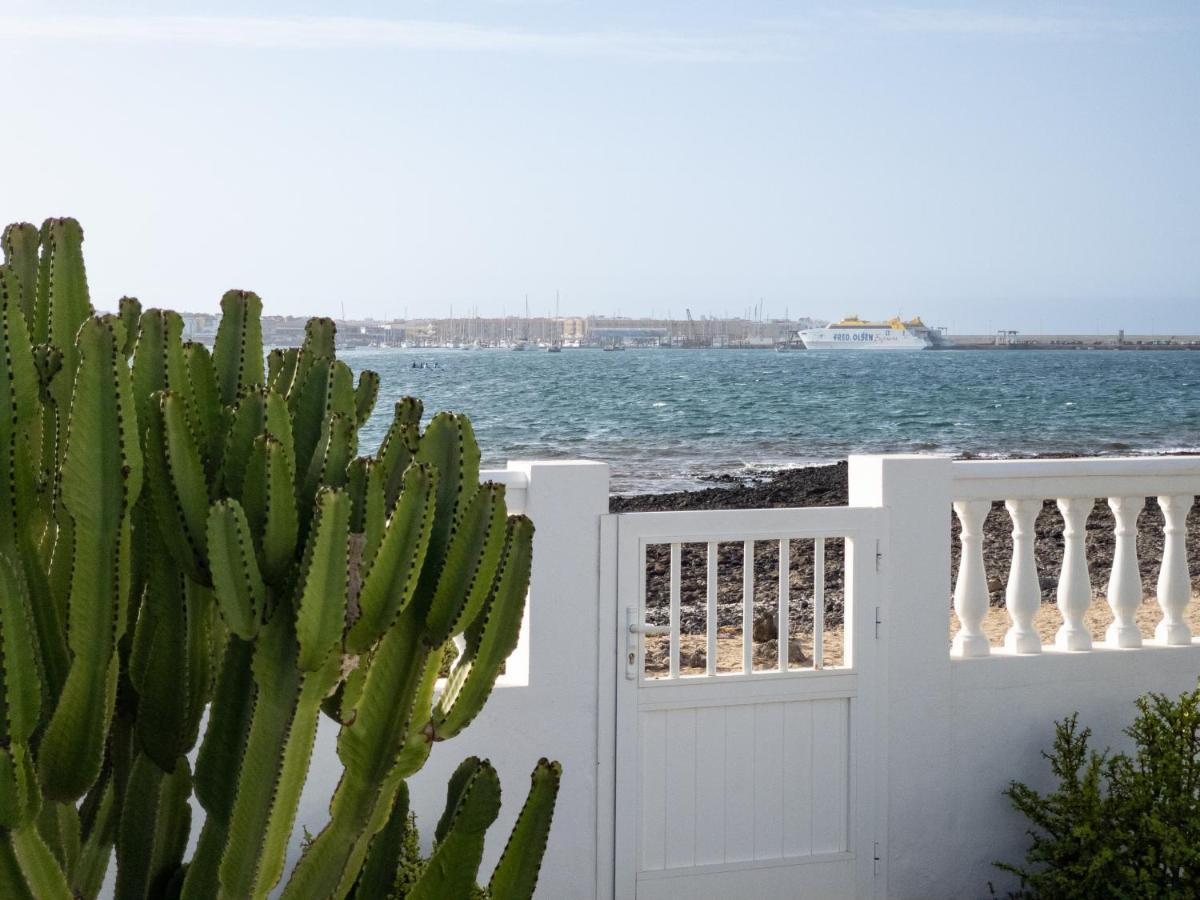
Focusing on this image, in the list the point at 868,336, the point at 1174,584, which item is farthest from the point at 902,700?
the point at 868,336

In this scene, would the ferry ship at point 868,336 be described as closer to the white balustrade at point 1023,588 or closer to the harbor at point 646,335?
the harbor at point 646,335

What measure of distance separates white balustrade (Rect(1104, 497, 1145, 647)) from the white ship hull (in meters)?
66.0

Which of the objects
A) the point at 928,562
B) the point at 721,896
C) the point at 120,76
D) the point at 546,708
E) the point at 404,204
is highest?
A: the point at 120,76

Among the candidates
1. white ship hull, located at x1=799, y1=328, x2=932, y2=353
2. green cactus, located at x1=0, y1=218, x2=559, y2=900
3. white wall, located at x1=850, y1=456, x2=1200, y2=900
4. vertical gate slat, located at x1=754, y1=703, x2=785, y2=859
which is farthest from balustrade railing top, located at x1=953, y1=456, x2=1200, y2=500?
white ship hull, located at x1=799, y1=328, x2=932, y2=353

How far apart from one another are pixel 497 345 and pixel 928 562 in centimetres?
5514

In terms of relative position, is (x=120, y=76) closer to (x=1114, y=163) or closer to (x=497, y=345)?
(x=497, y=345)

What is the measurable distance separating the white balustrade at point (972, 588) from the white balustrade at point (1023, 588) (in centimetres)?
10

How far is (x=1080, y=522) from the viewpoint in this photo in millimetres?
4160

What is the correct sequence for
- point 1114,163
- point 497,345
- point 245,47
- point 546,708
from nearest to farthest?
point 546,708, point 245,47, point 1114,163, point 497,345

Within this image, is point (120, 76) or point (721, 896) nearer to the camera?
point (721, 896)

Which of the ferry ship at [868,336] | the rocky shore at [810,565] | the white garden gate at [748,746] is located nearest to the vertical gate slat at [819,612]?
the white garden gate at [748,746]

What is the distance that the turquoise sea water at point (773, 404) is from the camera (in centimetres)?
3925

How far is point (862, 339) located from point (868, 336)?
1.50ft

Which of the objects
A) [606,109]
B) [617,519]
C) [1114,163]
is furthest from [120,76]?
[617,519]
